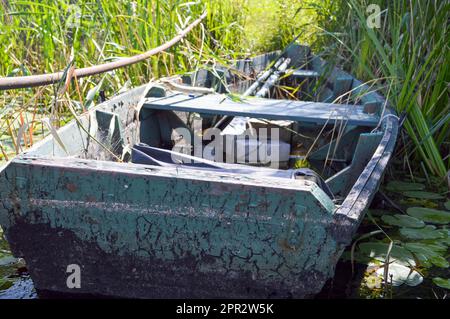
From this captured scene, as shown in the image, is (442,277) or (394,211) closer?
(442,277)

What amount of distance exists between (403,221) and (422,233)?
0.45ft

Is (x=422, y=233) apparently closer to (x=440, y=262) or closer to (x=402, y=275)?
(x=440, y=262)

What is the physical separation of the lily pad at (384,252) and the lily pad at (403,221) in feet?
0.74

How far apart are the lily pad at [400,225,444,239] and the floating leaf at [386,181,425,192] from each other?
0.47 meters

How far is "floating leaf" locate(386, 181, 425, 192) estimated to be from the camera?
119 inches

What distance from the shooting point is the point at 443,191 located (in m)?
3.00

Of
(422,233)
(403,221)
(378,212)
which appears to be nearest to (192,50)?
(378,212)

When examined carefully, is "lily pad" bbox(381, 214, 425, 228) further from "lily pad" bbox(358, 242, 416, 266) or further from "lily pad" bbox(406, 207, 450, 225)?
"lily pad" bbox(358, 242, 416, 266)

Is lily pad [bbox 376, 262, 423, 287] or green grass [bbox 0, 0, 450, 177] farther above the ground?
green grass [bbox 0, 0, 450, 177]

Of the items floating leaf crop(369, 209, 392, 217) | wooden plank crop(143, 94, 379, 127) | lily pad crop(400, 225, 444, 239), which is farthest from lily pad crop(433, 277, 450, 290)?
wooden plank crop(143, 94, 379, 127)
